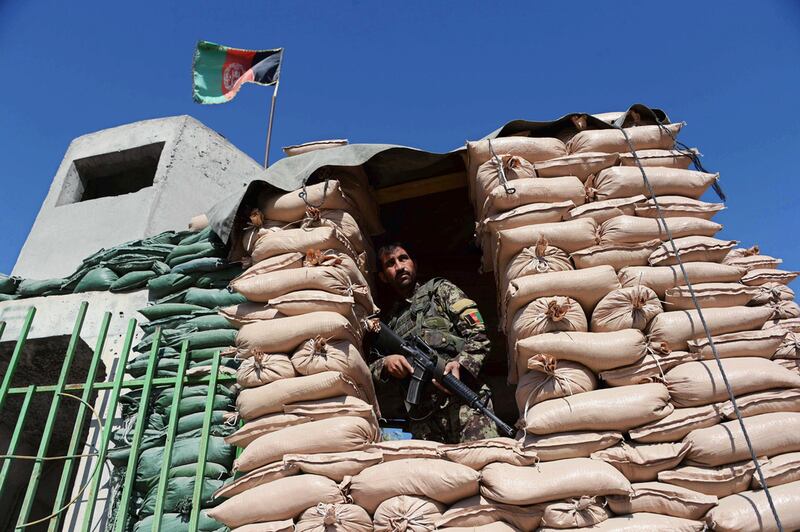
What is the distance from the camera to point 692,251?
2994mm

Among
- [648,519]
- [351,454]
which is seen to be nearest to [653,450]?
[648,519]

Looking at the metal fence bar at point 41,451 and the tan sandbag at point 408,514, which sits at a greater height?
the metal fence bar at point 41,451

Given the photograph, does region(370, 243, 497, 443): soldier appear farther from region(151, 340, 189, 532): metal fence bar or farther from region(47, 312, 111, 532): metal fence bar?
region(47, 312, 111, 532): metal fence bar

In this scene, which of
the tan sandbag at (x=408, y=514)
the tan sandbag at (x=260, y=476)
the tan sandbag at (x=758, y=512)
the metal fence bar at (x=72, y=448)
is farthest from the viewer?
the metal fence bar at (x=72, y=448)

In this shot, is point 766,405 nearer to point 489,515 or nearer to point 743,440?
point 743,440


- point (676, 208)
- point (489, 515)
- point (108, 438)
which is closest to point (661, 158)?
point (676, 208)

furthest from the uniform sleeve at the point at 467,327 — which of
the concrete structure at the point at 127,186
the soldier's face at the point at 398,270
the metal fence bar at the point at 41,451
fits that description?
the concrete structure at the point at 127,186

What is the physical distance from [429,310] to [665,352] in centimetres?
171

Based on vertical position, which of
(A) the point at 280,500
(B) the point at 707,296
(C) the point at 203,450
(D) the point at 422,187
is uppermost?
(D) the point at 422,187

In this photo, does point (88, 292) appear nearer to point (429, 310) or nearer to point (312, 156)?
point (312, 156)

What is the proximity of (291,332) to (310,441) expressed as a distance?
22.8 inches

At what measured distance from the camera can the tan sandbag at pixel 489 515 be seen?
2.36 meters

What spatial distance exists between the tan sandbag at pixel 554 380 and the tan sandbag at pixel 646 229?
2.32 ft

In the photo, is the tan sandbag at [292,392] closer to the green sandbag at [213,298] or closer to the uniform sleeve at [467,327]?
the uniform sleeve at [467,327]
